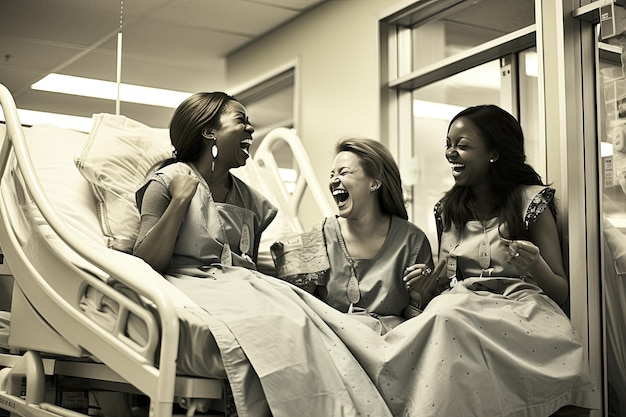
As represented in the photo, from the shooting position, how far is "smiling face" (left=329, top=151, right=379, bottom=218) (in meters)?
2.54

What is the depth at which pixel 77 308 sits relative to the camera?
2.07 meters

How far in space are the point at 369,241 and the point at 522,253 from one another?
→ 1.71 feet

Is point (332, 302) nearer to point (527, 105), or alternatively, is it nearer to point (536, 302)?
point (536, 302)

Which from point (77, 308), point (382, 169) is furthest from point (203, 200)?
point (382, 169)

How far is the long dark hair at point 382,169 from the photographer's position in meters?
2.60

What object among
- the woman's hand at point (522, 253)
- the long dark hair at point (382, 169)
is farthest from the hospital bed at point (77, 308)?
the woman's hand at point (522, 253)

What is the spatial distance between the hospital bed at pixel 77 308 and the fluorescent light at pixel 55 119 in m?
0.42

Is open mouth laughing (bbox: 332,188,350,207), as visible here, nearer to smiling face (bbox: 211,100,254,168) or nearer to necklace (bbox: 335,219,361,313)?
necklace (bbox: 335,219,361,313)

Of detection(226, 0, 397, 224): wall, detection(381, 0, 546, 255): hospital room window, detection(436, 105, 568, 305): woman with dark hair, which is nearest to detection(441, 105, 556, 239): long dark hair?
detection(436, 105, 568, 305): woman with dark hair

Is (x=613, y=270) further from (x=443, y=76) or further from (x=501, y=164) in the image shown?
(x=443, y=76)

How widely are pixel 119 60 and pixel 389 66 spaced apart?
1330 mm

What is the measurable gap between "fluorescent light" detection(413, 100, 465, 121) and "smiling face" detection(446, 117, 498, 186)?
106cm

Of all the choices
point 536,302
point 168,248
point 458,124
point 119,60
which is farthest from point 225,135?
point 119,60

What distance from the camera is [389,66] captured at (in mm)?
3982
